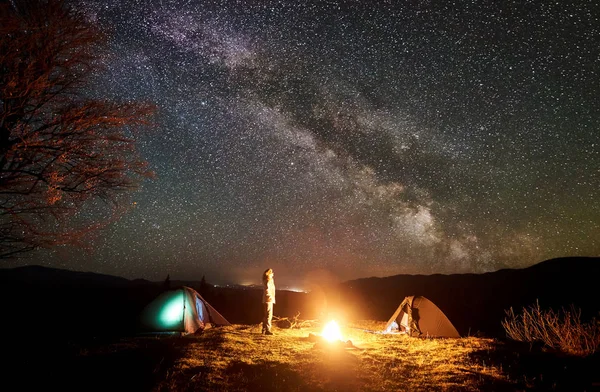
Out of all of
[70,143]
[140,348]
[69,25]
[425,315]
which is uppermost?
[69,25]

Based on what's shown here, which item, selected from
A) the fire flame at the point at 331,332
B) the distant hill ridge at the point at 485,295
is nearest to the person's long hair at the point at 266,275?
the fire flame at the point at 331,332

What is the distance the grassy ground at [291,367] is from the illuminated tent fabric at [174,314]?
7.37 feet

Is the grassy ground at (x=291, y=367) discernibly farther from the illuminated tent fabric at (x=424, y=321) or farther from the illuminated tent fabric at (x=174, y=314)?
the illuminated tent fabric at (x=424, y=321)

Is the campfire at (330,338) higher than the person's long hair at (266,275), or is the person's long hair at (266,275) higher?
the person's long hair at (266,275)

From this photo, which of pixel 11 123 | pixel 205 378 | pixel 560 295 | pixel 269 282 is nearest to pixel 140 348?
pixel 205 378

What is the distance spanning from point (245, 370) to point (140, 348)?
343cm

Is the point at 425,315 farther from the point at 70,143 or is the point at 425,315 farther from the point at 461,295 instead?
the point at 461,295

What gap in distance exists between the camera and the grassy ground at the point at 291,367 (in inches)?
241

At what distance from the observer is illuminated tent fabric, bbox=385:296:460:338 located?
531 inches

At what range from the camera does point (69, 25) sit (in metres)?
7.55

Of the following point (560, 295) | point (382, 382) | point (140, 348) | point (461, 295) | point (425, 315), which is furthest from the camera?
point (461, 295)

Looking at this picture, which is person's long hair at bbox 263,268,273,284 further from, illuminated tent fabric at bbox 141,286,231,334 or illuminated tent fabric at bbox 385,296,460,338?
illuminated tent fabric at bbox 385,296,460,338

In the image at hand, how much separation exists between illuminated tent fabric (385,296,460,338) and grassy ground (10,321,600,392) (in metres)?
3.23

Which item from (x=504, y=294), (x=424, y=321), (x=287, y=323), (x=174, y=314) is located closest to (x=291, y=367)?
(x=174, y=314)
